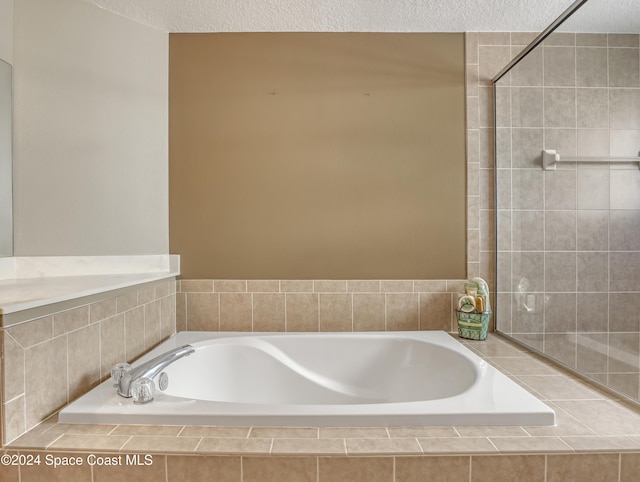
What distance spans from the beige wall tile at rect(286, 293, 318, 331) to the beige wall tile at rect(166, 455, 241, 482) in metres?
1.14

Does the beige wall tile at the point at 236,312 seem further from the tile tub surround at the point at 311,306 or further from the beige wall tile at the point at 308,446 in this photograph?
the beige wall tile at the point at 308,446

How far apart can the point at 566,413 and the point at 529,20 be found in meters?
1.92

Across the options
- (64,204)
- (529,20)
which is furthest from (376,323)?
(529,20)

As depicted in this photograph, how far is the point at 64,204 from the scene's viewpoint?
67.1 inches

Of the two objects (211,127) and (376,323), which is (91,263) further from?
(376,323)

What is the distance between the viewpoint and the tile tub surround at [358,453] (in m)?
0.94

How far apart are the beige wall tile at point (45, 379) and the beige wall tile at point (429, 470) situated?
1.00m

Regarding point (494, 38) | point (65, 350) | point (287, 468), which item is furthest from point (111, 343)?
point (494, 38)

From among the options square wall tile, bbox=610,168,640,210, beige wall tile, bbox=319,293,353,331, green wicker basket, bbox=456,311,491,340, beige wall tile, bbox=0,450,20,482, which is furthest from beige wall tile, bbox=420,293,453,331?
beige wall tile, bbox=0,450,20,482

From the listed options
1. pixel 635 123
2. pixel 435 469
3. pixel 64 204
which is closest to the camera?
pixel 435 469

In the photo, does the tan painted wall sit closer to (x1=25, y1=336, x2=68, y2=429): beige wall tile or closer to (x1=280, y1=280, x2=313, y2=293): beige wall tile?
(x1=280, y1=280, x2=313, y2=293): beige wall tile

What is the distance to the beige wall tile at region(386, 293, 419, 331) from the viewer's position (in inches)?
82.1

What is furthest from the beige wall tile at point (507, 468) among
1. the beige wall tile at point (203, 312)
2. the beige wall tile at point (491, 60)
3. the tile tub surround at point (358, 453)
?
the beige wall tile at point (491, 60)

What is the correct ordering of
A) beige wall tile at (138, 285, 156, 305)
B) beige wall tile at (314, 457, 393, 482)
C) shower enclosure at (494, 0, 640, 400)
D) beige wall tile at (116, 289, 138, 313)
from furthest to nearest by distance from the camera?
beige wall tile at (138, 285, 156, 305) → beige wall tile at (116, 289, 138, 313) → shower enclosure at (494, 0, 640, 400) → beige wall tile at (314, 457, 393, 482)
